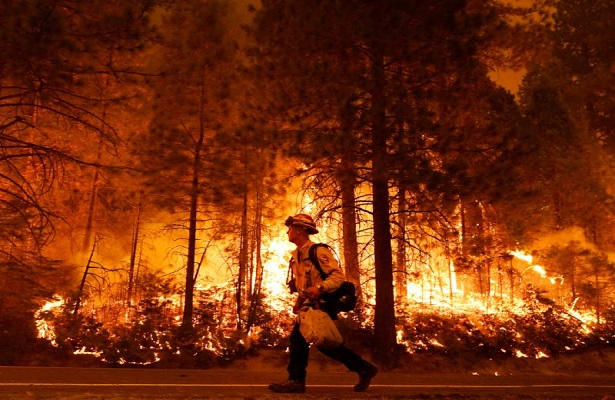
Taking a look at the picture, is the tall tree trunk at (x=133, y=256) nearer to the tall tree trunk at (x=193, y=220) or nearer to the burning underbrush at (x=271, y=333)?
the burning underbrush at (x=271, y=333)

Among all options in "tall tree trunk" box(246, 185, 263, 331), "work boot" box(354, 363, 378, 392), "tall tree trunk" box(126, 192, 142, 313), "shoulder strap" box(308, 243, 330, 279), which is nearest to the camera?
"shoulder strap" box(308, 243, 330, 279)

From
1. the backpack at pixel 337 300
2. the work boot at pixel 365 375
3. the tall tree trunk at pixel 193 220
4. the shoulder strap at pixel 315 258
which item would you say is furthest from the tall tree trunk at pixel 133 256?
the backpack at pixel 337 300

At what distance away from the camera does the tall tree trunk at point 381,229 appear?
35.3 feet

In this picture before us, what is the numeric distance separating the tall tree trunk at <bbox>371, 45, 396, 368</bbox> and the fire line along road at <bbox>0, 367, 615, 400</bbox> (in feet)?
7.25

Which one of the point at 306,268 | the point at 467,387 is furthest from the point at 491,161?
the point at 306,268

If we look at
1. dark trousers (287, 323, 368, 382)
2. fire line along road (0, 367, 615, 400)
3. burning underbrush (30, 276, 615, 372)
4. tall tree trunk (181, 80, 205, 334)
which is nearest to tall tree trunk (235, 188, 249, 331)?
burning underbrush (30, 276, 615, 372)

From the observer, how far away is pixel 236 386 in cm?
670

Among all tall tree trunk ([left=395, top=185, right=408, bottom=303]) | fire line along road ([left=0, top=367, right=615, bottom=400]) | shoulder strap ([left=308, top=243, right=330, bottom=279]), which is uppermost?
tall tree trunk ([left=395, top=185, right=408, bottom=303])

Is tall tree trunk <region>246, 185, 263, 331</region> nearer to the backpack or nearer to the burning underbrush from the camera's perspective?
the burning underbrush

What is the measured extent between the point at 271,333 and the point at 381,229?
12.5 ft

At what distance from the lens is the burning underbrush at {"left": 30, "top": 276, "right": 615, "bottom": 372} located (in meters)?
11.5

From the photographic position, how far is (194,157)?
536 inches

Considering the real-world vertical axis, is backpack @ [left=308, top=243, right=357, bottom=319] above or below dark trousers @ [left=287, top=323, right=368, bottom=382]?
above

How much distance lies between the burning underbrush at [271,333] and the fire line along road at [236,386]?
348 cm
